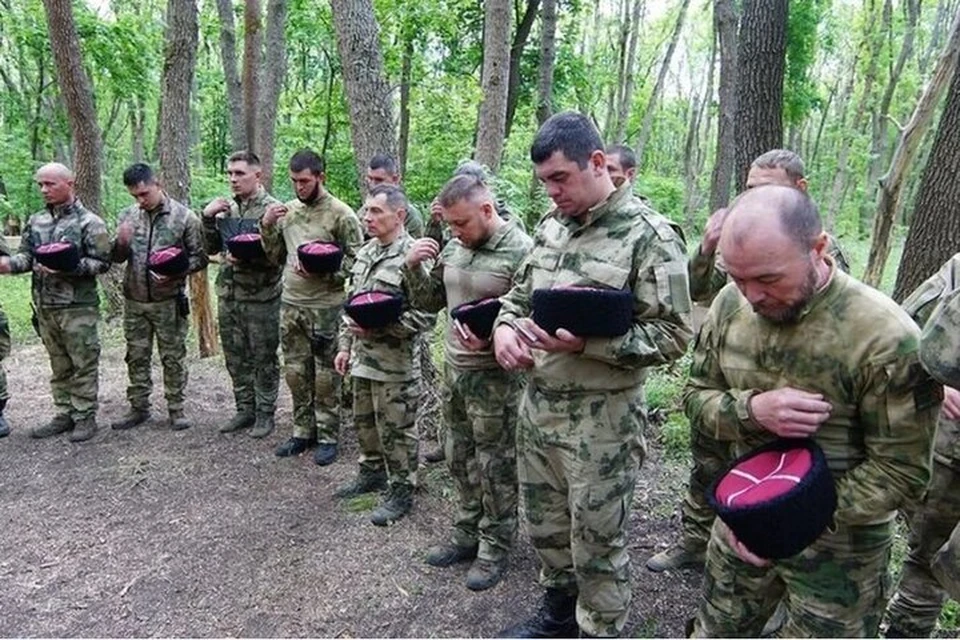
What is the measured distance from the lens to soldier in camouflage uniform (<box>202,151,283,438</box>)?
5.00m

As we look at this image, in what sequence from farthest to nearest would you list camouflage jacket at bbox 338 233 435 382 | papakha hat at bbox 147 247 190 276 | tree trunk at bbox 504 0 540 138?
tree trunk at bbox 504 0 540 138 → papakha hat at bbox 147 247 190 276 → camouflage jacket at bbox 338 233 435 382

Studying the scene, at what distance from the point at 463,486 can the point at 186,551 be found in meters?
1.62

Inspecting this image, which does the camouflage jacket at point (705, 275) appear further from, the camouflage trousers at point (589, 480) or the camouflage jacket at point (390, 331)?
the camouflage jacket at point (390, 331)

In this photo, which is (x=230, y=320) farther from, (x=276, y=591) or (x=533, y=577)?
(x=533, y=577)

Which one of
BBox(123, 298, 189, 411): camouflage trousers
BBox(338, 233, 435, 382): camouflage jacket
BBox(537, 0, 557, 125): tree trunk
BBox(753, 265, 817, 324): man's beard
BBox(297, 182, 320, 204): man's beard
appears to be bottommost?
BBox(123, 298, 189, 411): camouflage trousers

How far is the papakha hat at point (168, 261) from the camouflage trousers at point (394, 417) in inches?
77.1

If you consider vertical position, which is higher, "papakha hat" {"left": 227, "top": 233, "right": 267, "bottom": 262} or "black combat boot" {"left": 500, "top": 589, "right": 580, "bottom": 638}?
"papakha hat" {"left": 227, "top": 233, "right": 267, "bottom": 262}

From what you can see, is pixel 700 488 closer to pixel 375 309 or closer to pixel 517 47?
pixel 375 309

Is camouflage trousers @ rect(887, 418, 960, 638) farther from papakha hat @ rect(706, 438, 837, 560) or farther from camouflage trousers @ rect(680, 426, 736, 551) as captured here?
papakha hat @ rect(706, 438, 837, 560)

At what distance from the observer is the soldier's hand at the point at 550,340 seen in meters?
2.28

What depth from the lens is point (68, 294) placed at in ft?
16.9

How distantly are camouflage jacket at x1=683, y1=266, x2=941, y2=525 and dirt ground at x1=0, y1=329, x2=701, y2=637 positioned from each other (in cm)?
153

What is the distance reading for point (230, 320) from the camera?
5207 mm

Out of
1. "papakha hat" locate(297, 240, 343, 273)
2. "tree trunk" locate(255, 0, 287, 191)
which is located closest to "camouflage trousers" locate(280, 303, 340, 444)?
"papakha hat" locate(297, 240, 343, 273)
